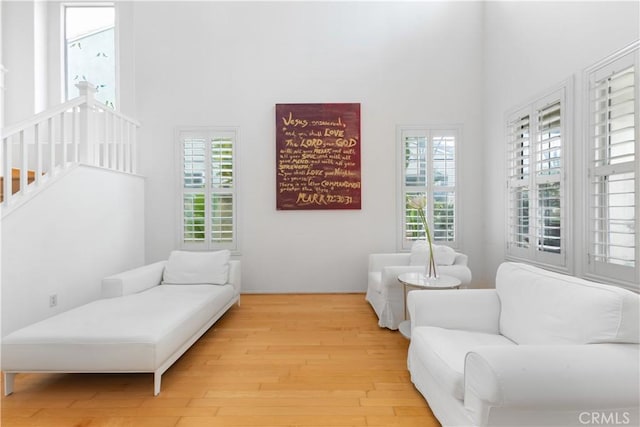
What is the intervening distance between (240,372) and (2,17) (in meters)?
5.95

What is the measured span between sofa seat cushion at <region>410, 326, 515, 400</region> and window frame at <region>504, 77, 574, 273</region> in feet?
5.24

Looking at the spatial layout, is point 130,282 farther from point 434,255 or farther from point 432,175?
point 432,175

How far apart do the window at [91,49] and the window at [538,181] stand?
5.42 metres

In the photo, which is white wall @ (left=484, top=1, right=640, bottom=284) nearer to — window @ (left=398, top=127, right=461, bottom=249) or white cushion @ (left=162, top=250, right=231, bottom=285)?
window @ (left=398, top=127, right=461, bottom=249)

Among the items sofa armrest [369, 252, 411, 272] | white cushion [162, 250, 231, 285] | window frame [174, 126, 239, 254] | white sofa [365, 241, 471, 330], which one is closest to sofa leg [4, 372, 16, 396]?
white cushion [162, 250, 231, 285]

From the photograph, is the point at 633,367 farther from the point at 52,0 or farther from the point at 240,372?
the point at 52,0

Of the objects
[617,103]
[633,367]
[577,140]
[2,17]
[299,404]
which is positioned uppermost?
[2,17]

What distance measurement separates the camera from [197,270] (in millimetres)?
3547

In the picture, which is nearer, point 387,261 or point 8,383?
point 8,383

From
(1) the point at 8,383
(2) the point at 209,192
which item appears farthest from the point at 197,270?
(1) the point at 8,383

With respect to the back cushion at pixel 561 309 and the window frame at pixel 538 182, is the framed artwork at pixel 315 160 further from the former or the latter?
the back cushion at pixel 561 309

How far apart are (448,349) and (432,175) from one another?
10.6 ft

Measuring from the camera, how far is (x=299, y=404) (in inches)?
76.5

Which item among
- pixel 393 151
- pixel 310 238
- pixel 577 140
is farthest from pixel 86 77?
pixel 577 140
